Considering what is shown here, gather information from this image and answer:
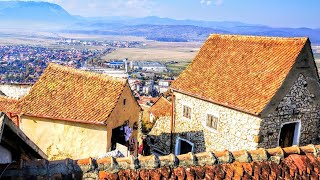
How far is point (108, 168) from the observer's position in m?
7.22

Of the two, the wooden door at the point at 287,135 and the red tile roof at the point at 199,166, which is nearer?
the red tile roof at the point at 199,166

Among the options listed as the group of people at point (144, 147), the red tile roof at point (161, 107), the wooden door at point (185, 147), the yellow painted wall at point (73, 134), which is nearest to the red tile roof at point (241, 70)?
the wooden door at point (185, 147)

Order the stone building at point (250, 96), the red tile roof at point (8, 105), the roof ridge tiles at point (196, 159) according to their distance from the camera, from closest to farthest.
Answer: the roof ridge tiles at point (196, 159), the stone building at point (250, 96), the red tile roof at point (8, 105)

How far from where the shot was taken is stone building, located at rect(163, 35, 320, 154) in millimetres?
16422

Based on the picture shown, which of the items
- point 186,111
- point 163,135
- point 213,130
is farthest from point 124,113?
point 213,130

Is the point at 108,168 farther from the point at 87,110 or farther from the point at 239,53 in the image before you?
the point at 239,53

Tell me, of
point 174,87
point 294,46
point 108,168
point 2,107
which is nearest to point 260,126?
point 294,46

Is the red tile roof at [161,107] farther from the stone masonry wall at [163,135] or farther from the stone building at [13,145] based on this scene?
the stone building at [13,145]

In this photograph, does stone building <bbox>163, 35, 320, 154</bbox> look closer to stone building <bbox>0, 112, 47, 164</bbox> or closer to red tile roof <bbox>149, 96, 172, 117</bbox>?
stone building <bbox>0, 112, 47, 164</bbox>

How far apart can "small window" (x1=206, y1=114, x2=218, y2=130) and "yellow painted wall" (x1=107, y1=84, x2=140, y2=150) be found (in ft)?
13.8

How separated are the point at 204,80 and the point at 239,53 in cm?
240

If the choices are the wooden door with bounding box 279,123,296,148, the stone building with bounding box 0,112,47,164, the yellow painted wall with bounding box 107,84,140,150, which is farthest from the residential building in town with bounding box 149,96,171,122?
the stone building with bounding box 0,112,47,164

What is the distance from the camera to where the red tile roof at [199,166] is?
22.9 ft

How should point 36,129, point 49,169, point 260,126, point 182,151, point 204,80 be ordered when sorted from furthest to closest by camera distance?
point 182,151 < point 204,80 < point 36,129 < point 260,126 < point 49,169
